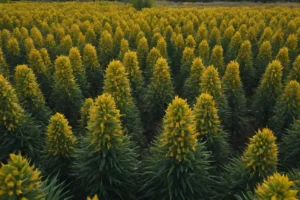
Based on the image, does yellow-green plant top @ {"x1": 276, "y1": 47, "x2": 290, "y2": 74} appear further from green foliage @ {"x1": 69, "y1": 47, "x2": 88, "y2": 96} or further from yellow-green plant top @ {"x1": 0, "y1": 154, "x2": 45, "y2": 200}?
yellow-green plant top @ {"x1": 0, "y1": 154, "x2": 45, "y2": 200}

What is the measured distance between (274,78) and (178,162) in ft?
14.7

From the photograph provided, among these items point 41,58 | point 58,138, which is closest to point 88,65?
point 41,58

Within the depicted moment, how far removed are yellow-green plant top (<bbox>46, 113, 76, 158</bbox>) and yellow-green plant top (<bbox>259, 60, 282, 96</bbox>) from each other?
206 inches

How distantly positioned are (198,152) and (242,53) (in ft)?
21.5

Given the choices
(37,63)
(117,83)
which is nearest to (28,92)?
(117,83)

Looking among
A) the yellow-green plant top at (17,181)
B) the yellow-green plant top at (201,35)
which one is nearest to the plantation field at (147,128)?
the yellow-green plant top at (17,181)

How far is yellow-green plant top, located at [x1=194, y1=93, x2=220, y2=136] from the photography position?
520 centimetres

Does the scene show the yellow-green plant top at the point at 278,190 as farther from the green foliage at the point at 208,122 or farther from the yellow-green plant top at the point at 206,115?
the yellow-green plant top at the point at 206,115

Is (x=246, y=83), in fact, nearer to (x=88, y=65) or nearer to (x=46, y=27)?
(x=88, y=65)

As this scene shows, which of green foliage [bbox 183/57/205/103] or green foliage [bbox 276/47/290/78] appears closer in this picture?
green foliage [bbox 183/57/205/103]

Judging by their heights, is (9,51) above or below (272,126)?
above

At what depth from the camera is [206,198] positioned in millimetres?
4629

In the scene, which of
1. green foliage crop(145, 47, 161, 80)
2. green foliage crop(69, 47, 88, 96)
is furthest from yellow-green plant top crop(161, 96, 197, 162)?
green foliage crop(145, 47, 161, 80)

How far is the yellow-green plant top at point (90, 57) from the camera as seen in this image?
9180mm
